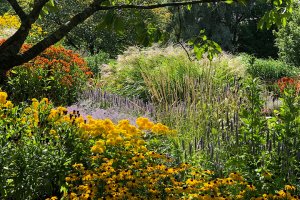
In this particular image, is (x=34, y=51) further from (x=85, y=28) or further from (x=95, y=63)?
(x=85, y=28)

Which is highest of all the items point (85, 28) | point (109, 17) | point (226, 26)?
point (109, 17)

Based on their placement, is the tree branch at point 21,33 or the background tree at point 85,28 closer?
the tree branch at point 21,33

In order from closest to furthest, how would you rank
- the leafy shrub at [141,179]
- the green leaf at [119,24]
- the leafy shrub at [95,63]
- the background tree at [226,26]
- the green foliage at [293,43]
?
the green leaf at [119,24]
the leafy shrub at [141,179]
the leafy shrub at [95,63]
the green foliage at [293,43]
the background tree at [226,26]

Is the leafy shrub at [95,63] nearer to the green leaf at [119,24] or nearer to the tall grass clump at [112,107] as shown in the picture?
the tall grass clump at [112,107]

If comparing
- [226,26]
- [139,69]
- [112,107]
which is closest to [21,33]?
[112,107]

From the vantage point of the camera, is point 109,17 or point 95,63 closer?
point 109,17

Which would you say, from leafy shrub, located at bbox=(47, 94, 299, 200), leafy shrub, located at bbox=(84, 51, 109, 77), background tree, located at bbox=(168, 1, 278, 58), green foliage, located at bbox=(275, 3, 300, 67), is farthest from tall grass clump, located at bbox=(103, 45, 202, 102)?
green foliage, located at bbox=(275, 3, 300, 67)

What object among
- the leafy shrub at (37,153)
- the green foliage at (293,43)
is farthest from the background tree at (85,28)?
the leafy shrub at (37,153)

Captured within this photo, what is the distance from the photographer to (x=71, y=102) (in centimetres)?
625

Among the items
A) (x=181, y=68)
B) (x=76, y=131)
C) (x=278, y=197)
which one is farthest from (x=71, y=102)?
(x=278, y=197)

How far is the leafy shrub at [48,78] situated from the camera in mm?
5508

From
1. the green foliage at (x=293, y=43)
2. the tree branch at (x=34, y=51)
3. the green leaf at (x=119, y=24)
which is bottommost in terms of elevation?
the green foliage at (x=293, y=43)

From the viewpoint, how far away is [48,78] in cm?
567

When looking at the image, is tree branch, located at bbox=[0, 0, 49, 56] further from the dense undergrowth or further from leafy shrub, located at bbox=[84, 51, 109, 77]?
leafy shrub, located at bbox=[84, 51, 109, 77]
